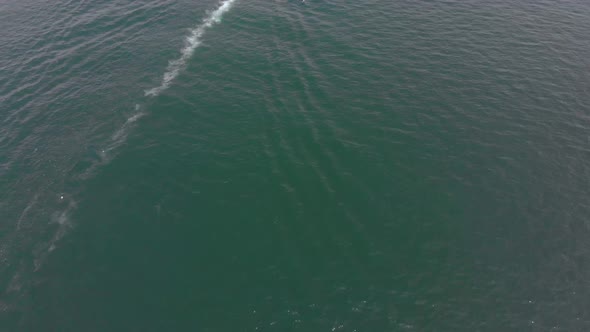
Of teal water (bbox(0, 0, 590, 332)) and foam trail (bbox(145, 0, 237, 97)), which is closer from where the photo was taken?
teal water (bbox(0, 0, 590, 332))

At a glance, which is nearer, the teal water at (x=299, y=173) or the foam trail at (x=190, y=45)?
the teal water at (x=299, y=173)

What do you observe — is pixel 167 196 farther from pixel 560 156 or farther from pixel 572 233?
pixel 560 156

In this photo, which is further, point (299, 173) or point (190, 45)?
point (190, 45)

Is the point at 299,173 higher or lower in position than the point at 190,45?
lower

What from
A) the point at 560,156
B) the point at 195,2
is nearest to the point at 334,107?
the point at 560,156
